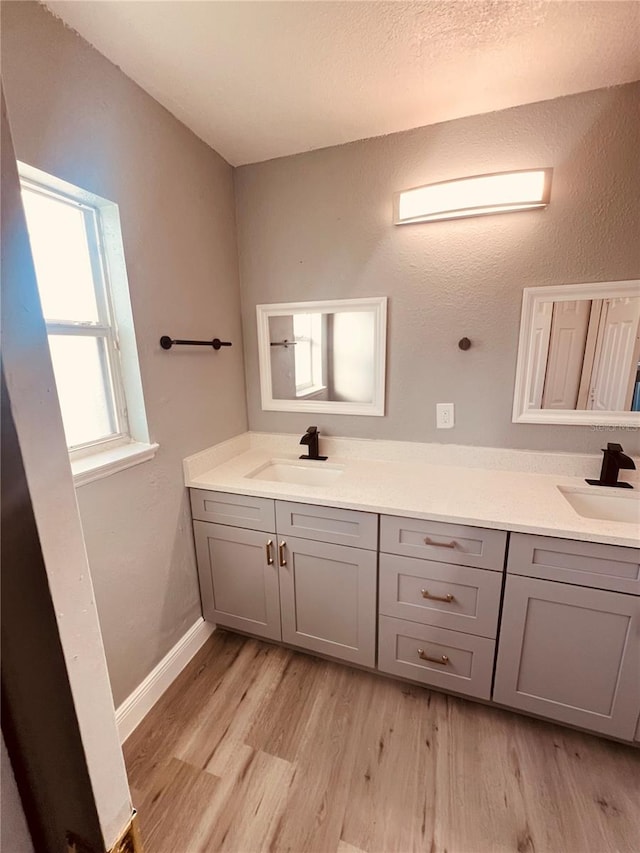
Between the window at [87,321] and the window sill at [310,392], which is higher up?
the window at [87,321]

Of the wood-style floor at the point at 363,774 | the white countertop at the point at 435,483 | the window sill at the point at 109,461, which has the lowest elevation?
the wood-style floor at the point at 363,774

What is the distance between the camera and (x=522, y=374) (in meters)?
1.64

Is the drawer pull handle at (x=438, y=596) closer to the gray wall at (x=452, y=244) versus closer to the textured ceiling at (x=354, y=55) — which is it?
the gray wall at (x=452, y=244)

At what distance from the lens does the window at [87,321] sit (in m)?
1.15

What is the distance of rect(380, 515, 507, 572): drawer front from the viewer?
4.21 ft

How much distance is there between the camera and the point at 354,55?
1.21 m

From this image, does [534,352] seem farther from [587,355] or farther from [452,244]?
[452,244]

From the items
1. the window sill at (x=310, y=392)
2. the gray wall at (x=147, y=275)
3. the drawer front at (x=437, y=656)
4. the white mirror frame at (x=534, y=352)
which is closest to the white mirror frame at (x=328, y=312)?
the window sill at (x=310, y=392)

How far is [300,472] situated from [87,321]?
3.83 ft

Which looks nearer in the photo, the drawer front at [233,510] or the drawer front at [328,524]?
the drawer front at [328,524]

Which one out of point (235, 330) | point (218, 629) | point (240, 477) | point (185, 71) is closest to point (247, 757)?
point (218, 629)

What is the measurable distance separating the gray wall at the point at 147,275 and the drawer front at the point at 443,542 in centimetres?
97

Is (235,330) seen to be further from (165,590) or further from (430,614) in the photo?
(430,614)

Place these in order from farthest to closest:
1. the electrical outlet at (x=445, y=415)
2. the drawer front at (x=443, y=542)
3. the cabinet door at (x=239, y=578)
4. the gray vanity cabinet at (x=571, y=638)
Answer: the electrical outlet at (x=445, y=415)
the cabinet door at (x=239, y=578)
the drawer front at (x=443, y=542)
the gray vanity cabinet at (x=571, y=638)
